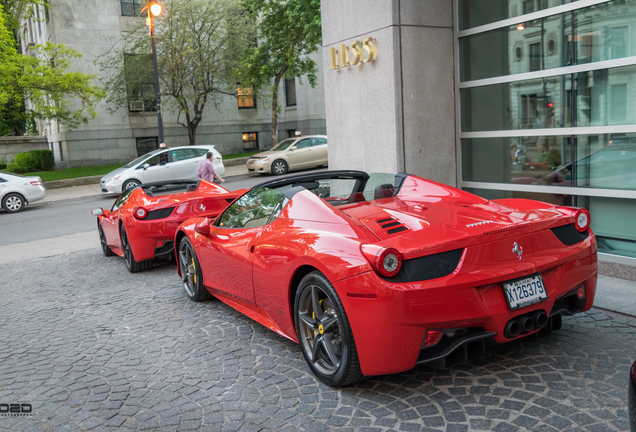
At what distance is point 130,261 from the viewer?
7.70 meters

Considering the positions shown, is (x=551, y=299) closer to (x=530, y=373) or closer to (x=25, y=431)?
(x=530, y=373)

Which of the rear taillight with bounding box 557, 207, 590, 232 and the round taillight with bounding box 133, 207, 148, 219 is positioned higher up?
the rear taillight with bounding box 557, 207, 590, 232

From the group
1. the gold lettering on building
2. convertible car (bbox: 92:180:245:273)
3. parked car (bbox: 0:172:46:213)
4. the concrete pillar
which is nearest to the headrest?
convertible car (bbox: 92:180:245:273)

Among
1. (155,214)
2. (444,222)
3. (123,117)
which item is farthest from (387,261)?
(123,117)

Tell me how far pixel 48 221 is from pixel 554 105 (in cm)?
1298

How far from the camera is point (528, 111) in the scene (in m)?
7.26

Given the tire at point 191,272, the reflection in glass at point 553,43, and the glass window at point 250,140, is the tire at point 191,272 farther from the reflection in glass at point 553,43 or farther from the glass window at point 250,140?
the glass window at point 250,140

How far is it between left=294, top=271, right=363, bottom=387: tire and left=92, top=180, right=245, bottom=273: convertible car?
397cm

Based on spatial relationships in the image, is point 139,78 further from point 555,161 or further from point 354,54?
point 555,161

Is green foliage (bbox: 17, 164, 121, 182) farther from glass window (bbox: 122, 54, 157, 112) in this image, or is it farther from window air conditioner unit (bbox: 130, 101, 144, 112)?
window air conditioner unit (bbox: 130, 101, 144, 112)

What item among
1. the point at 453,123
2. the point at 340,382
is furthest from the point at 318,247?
the point at 453,123

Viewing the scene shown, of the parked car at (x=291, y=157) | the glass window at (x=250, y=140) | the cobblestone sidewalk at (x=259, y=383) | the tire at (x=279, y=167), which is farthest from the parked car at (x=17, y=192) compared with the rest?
the glass window at (x=250, y=140)

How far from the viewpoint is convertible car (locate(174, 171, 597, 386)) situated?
3.21 metres

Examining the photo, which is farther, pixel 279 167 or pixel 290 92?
pixel 290 92
